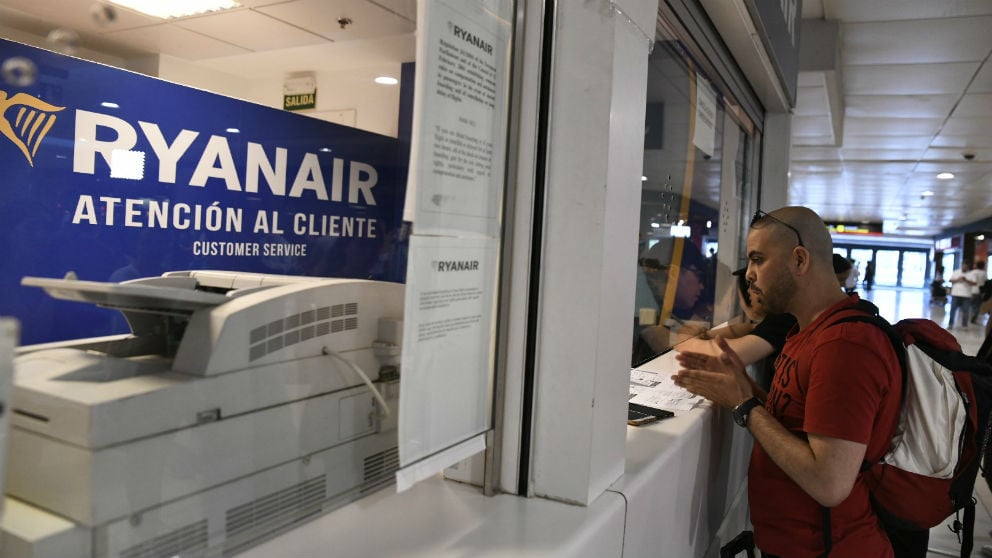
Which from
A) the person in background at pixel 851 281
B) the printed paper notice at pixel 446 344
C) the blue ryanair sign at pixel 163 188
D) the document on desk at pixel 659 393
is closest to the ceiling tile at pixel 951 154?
the person in background at pixel 851 281

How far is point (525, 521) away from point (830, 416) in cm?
87

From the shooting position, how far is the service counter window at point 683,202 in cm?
263

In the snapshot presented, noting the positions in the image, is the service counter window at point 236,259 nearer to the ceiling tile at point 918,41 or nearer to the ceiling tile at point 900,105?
the ceiling tile at point 918,41

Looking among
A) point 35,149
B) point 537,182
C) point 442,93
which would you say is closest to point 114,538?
point 35,149

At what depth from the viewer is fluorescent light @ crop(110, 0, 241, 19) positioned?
84 cm

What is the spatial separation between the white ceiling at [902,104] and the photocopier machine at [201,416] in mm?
4830

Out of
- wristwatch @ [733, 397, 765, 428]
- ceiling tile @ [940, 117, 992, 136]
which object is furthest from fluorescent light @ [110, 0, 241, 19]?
ceiling tile @ [940, 117, 992, 136]

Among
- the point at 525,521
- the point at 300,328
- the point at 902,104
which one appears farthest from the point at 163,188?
the point at 902,104

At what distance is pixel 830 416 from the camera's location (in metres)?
1.58

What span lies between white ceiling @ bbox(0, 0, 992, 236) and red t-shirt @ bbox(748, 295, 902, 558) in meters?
1.25

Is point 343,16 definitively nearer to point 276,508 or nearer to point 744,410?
point 276,508

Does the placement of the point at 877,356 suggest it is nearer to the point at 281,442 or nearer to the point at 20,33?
the point at 281,442

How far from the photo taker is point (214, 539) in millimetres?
873

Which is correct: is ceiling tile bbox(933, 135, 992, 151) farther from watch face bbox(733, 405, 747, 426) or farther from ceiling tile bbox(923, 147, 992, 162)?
watch face bbox(733, 405, 747, 426)
